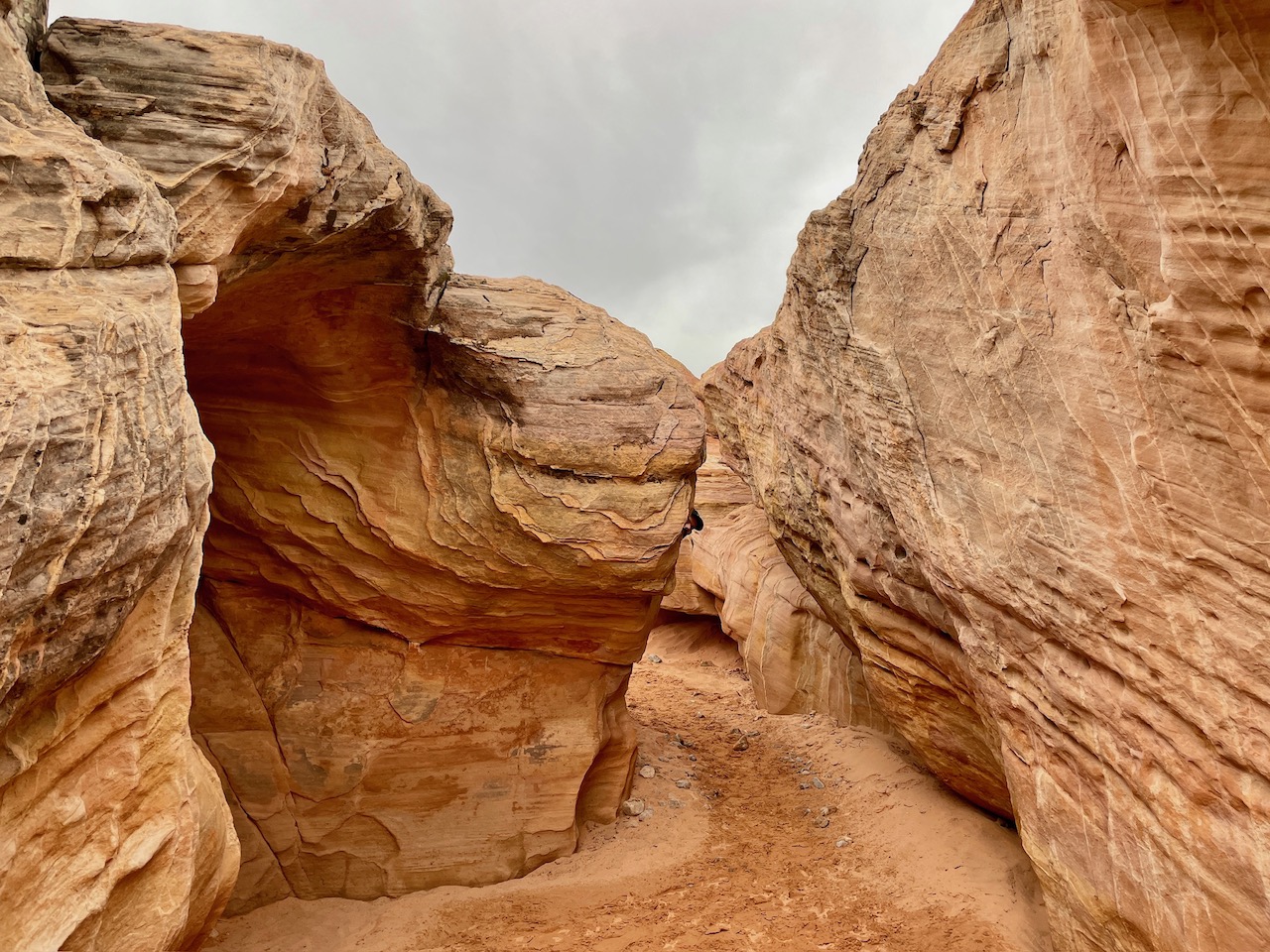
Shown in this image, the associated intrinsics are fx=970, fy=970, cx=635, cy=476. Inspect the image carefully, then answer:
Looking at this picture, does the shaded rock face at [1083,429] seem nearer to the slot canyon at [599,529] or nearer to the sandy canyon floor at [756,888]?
the slot canyon at [599,529]

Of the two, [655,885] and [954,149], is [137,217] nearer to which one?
[954,149]

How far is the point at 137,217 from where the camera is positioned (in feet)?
12.3

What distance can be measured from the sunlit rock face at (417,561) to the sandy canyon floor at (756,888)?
408mm

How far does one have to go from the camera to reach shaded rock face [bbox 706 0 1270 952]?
3.54m

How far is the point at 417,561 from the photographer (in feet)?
22.0

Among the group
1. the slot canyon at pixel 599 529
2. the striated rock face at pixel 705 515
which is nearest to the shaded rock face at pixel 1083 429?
the slot canyon at pixel 599 529

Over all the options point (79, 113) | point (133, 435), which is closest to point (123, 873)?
point (133, 435)

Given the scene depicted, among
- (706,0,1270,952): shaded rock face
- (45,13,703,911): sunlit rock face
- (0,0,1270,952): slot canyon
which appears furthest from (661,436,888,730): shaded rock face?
(45,13,703,911): sunlit rock face

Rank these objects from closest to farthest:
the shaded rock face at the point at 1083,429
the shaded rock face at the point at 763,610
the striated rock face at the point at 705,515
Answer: the shaded rock face at the point at 1083,429 → the shaded rock face at the point at 763,610 → the striated rock face at the point at 705,515

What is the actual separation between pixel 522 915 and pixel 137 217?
4.91m

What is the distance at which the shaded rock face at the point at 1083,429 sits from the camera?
354 cm

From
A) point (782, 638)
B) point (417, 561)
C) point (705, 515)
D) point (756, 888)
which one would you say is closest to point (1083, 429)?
point (756, 888)

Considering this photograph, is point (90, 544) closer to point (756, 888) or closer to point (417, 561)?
point (417, 561)

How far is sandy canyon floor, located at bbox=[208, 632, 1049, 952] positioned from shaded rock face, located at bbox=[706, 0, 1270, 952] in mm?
613
